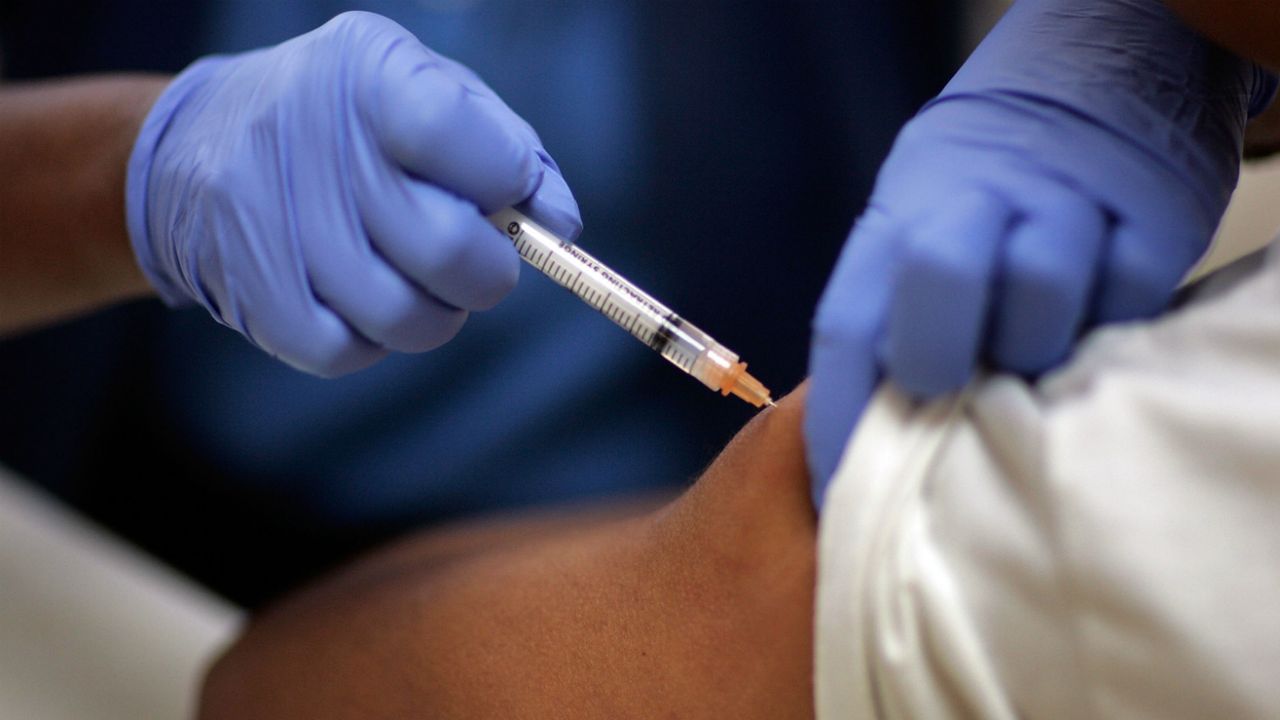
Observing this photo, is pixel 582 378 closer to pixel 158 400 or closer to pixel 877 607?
pixel 158 400

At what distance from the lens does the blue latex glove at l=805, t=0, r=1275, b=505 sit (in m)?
0.52

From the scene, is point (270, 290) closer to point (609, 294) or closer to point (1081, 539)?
point (609, 294)

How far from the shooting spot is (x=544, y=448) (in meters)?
1.30

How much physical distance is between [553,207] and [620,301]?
10cm

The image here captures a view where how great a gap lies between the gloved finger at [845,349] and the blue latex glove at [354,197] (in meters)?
0.31

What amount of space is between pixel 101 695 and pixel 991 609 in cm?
112

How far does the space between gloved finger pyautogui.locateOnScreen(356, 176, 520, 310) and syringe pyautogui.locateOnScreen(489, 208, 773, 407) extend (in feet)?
0.07

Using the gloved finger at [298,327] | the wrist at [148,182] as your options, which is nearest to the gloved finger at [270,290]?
the gloved finger at [298,327]

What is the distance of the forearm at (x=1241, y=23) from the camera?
580 mm

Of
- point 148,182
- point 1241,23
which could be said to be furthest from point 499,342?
point 1241,23

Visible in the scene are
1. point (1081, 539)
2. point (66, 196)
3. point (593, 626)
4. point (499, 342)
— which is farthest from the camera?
point (499, 342)

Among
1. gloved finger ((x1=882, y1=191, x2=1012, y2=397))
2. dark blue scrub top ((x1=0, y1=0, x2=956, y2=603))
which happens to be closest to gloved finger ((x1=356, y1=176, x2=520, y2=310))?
gloved finger ((x1=882, y1=191, x2=1012, y2=397))

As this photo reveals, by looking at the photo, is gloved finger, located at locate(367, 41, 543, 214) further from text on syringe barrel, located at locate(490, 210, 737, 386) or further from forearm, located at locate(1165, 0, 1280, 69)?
forearm, located at locate(1165, 0, 1280, 69)

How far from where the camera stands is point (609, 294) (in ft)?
2.57
